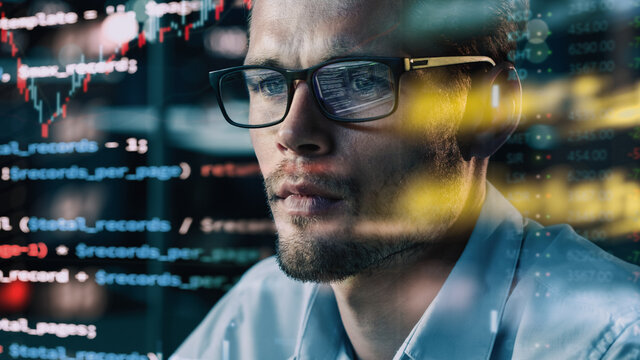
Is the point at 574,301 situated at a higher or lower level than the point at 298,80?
lower

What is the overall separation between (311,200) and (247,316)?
416mm

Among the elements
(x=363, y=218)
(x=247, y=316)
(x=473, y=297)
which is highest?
(x=363, y=218)

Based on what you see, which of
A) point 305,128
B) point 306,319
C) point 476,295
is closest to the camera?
point 305,128

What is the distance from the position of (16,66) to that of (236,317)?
646 millimetres

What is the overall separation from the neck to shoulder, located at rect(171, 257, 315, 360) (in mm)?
197

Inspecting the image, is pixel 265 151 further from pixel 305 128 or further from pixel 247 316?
pixel 247 316

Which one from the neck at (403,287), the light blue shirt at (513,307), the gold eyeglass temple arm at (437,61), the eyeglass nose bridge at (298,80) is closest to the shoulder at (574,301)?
the light blue shirt at (513,307)

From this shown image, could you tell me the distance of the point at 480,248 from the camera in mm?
699

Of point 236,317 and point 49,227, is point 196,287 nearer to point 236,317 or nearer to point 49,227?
point 236,317

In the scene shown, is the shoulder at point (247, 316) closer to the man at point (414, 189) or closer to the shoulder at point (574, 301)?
the man at point (414, 189)

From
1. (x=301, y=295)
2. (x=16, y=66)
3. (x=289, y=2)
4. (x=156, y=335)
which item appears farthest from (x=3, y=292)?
(x=289, y=2)

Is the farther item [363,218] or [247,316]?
[247,316]

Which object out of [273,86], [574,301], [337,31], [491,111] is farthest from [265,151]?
[574,301]

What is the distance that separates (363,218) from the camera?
1.95 ft
